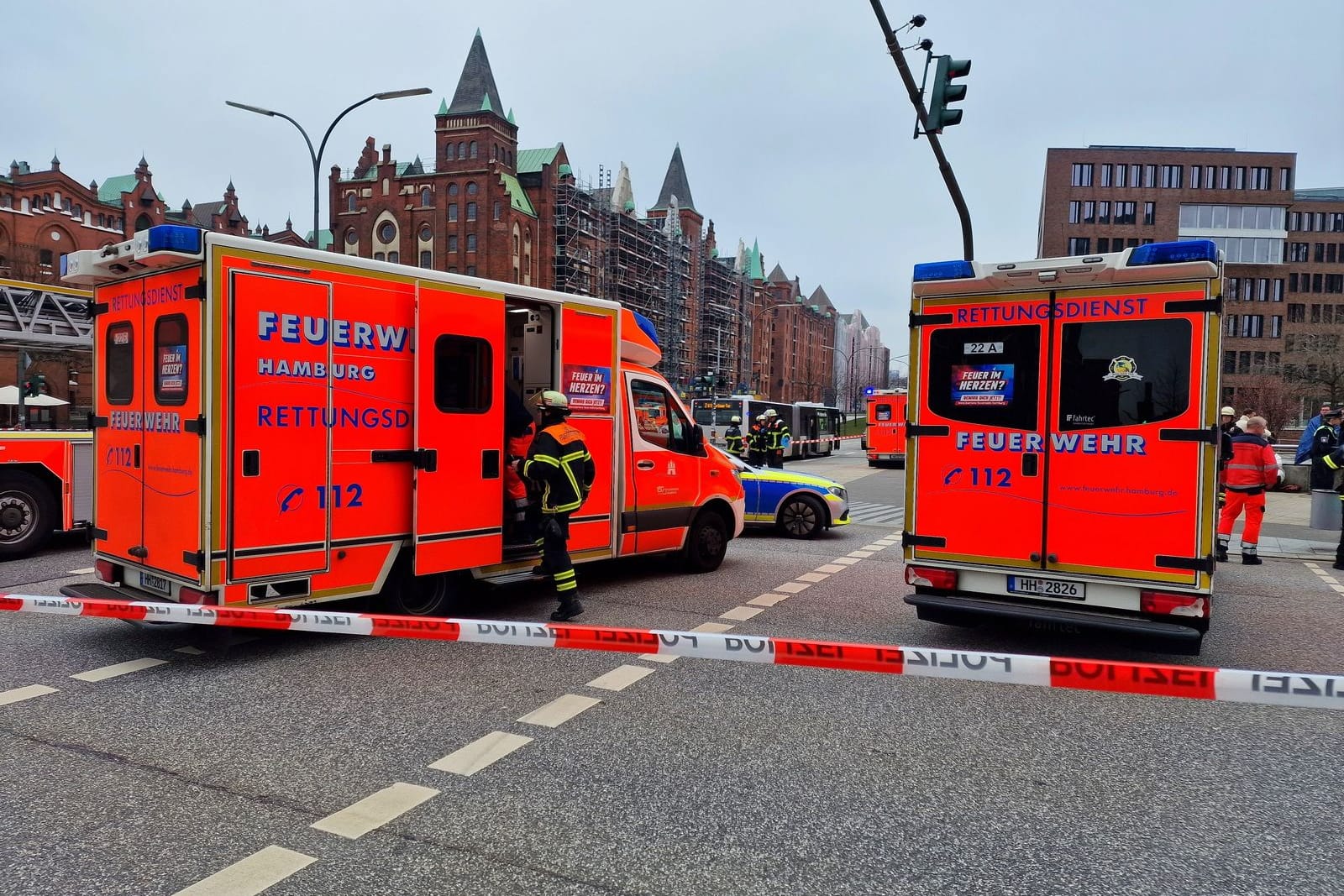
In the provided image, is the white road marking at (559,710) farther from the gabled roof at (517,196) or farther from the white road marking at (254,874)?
the gabled roof at (517,196)

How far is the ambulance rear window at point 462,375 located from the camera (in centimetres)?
699

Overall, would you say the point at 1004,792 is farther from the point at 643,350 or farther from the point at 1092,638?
the point at 643,350

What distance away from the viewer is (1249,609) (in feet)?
28.0

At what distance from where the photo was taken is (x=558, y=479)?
727cm

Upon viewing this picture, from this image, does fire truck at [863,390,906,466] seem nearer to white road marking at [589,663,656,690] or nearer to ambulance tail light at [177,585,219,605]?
white road marking at [589,663,656,690]

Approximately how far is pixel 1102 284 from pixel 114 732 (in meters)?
6.59

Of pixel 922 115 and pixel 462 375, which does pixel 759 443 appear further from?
pixel 462 375

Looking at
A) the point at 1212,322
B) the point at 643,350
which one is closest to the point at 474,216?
the point at 643,350

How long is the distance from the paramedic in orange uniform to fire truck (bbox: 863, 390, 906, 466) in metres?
26.8

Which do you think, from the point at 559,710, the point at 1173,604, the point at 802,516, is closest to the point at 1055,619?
the point at 1173,604

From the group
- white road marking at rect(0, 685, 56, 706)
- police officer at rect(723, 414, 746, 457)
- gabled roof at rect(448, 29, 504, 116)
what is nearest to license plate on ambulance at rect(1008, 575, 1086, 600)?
white road marking at rect(0, 685, 56, 706)

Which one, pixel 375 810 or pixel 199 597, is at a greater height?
pixel 199 597

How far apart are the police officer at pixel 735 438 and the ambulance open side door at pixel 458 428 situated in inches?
894

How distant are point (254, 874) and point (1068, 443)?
18.2 feet
